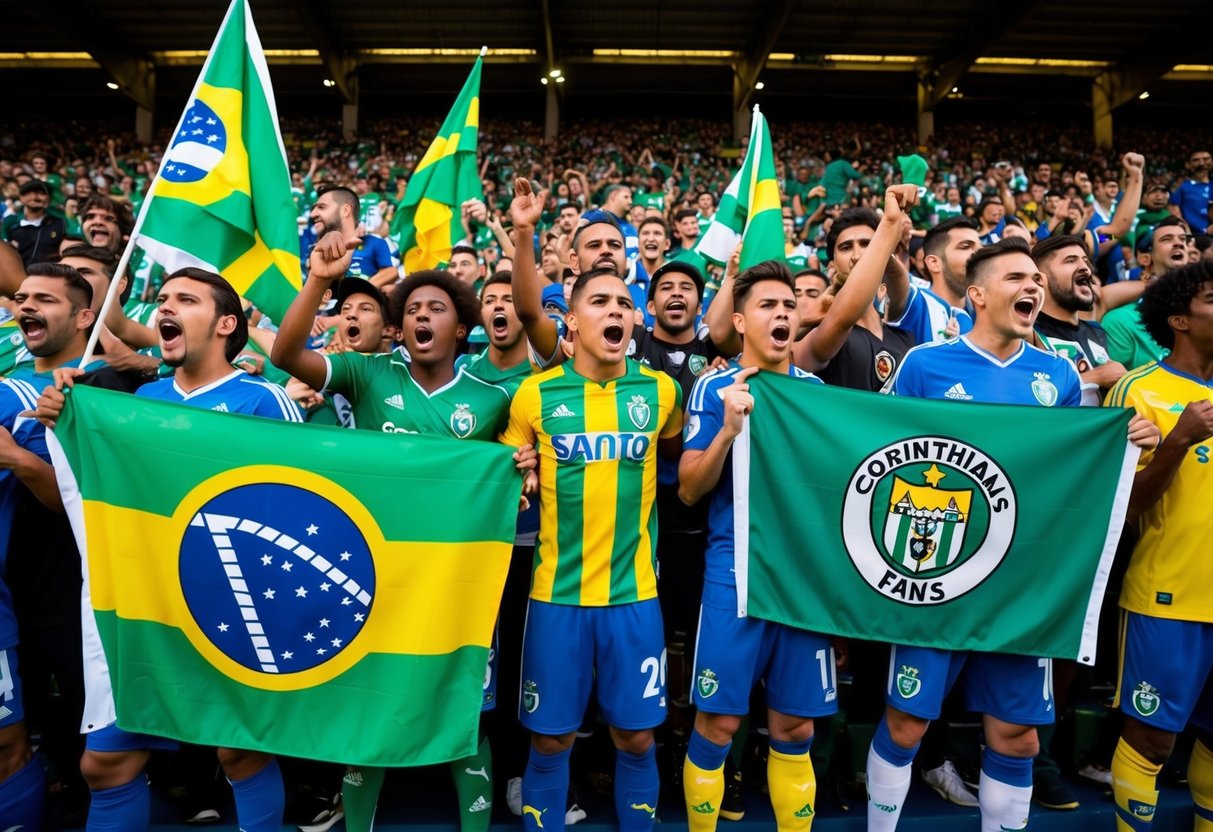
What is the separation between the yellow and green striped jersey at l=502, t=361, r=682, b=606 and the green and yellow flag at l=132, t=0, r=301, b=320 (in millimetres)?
1436

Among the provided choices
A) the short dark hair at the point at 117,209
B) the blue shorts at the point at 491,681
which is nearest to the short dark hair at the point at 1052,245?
the blue shorts at the point at 491,681

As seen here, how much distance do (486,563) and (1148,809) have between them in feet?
10.2

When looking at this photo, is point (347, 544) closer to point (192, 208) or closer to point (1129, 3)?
point (192, 208)

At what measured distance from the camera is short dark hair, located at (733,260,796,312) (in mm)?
3498

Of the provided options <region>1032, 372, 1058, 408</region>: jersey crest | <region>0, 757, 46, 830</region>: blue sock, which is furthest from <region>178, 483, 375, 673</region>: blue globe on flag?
<region>1032, 372, 1058, 408</region>: jersey crest

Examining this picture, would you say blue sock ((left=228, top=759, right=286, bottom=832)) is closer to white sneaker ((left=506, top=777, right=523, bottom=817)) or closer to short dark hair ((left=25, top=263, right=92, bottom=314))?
white sneaker ((left=506, top=777, right=523, bottom=817))

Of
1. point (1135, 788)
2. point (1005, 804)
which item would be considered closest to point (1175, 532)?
point (1135, 788)

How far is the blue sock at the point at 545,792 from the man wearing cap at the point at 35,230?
6908 mm

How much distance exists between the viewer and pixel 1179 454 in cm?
311

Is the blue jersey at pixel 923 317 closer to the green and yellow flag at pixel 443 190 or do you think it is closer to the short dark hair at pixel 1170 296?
the short dark hair at pixel 1170 296

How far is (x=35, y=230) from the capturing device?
287 inches

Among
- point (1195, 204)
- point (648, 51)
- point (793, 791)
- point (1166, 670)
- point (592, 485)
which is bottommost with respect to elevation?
point (793, 791)

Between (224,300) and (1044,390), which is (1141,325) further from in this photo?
(224,300)

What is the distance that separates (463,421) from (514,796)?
1910mm
